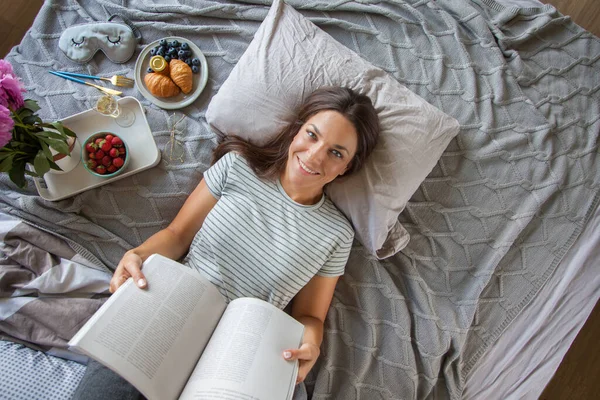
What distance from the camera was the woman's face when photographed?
0.93m

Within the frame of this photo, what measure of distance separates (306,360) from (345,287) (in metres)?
0.30

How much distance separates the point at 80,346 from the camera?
72 cm

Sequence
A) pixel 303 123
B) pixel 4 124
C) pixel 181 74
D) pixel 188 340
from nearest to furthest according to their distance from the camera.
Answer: pixel 4 124
pixel 188 340
pixel 303 123
pixel 181 74

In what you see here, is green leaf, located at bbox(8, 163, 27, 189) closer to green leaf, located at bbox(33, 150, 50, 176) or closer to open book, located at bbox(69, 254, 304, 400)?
green leaf, located at bbox(33, 150, 50, 176)

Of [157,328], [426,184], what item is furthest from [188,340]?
[426,184]

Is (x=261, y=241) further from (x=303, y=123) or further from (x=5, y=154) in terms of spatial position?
(x=5, y=154)

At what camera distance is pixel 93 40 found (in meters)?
1.18

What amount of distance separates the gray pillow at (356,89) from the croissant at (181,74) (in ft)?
0.49

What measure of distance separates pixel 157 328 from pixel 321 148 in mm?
541

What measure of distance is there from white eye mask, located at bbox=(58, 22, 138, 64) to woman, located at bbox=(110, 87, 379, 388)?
0.46 m

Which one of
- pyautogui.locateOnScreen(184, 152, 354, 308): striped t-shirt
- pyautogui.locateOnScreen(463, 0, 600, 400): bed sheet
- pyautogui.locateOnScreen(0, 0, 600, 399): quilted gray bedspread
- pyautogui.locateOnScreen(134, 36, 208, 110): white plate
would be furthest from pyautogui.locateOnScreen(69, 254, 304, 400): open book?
pyautogui.locateOnScreen(463, 0, 600, 400): bed sheet

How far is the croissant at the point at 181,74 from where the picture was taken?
1145 mm

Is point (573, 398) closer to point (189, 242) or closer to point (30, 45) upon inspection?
point (189, 242)

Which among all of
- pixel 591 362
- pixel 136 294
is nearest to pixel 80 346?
pixel 136 294
